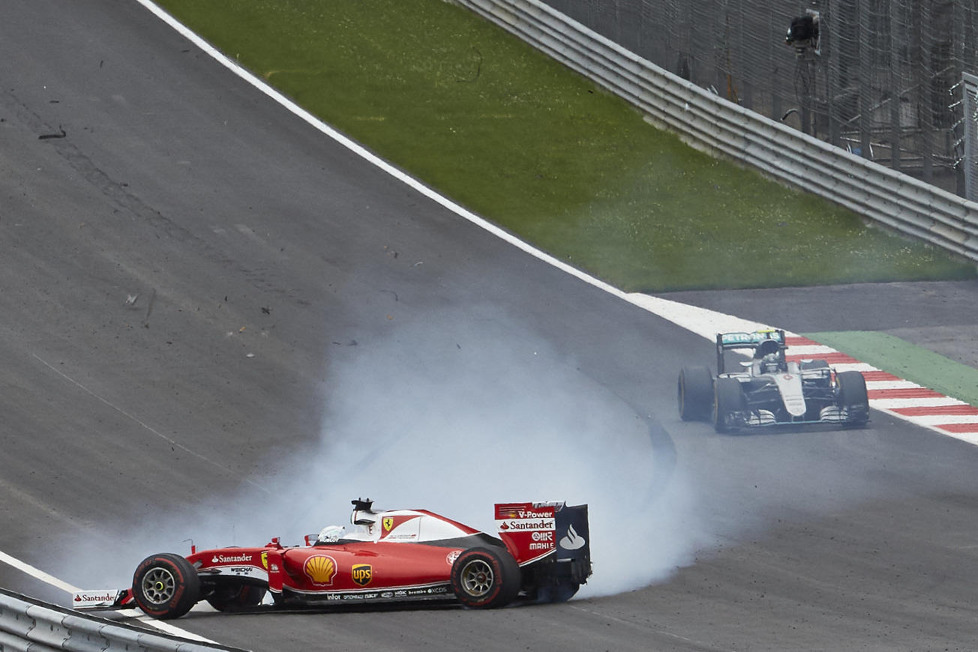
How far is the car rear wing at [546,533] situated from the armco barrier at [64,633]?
3.71 metres

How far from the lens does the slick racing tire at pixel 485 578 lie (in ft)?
42.3

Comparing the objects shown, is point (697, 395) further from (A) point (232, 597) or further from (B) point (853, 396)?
(A) point (232, 597)

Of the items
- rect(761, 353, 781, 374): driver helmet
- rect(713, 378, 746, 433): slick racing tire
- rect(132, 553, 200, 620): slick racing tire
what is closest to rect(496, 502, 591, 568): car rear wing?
rect(132, 553, 200, 620): slick racing tire

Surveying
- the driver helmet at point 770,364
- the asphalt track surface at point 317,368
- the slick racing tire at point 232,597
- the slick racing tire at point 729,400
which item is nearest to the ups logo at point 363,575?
the asphalt track surface at point 317,368

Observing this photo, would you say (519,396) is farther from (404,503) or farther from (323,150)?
(323,150)

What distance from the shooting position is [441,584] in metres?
13.1

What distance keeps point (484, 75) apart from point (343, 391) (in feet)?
44.4

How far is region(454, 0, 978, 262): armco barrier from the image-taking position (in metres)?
25.7

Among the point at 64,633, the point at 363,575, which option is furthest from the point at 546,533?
the point at 64,633

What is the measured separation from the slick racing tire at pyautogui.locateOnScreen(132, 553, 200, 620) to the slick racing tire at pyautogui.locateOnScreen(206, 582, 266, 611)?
1.60ft

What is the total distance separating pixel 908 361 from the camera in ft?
71.1

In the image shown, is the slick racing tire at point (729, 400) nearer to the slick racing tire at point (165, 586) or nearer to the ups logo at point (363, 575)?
the ups logo at point (363, 575)

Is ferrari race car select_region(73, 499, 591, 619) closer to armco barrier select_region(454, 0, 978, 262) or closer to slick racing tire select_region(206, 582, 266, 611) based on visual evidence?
slick racing tire select_region(206, 582, 266, 611)

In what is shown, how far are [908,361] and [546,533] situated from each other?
33.6 feet
